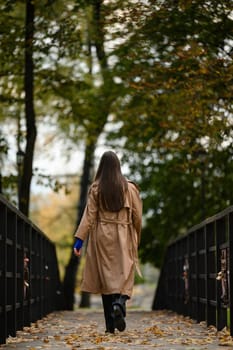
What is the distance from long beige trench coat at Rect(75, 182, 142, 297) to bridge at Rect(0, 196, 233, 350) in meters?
0.56

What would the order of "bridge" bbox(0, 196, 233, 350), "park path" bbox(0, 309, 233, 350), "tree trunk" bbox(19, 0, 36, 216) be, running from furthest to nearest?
"tree trunk" bbox(19, 0, 36, 216), "bridge" bbox(0, 196, 233, 350), "park path" bbox(0, 309, 233, 350)

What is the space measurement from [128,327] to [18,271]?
7.11 feet

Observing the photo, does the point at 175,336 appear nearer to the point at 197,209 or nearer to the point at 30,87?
the point at 30,87

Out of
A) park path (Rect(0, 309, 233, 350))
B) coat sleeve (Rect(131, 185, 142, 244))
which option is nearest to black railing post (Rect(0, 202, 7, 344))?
park path (Rect(0, 309, 233, 350))

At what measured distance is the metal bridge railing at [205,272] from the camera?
10.0 metres

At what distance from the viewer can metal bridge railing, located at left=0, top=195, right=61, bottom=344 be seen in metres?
9.11

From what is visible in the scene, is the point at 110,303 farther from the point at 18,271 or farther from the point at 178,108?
the point at 178,108

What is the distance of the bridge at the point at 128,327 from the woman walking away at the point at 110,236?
0.49 metres

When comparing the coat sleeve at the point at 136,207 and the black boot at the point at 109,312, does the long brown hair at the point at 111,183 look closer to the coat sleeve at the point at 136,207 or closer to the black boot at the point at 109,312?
the coat sleeve at the point at 136,207

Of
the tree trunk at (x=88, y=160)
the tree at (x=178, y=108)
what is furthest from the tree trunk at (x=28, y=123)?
the tree trunk at (x=88, y=160)

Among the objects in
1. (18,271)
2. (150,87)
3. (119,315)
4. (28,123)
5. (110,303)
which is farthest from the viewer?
(28,123)

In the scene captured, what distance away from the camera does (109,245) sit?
35.1ft

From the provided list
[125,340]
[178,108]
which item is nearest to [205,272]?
[125,340]

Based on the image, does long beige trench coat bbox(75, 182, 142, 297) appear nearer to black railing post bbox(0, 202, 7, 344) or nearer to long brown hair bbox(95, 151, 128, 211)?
long brown hair bbox(95, 151, 128, 211)
